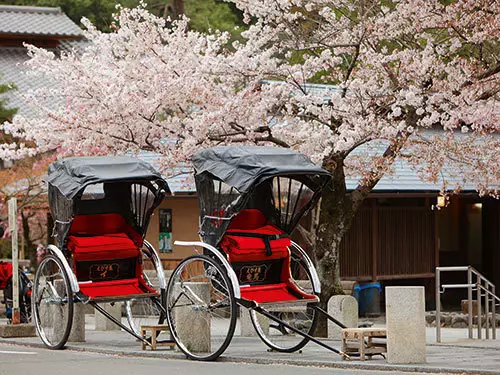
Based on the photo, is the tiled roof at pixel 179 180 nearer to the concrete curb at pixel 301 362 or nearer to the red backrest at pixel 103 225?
the red backrest at pixel 103 225

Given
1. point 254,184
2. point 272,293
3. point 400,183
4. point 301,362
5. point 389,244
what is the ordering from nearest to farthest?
1. point 301,362
2. point 254,184
3. point 272,293
4. point 400,183
5. point 389,244

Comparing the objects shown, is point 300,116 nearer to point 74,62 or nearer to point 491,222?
point 74,62

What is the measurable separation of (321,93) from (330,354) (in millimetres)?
5740

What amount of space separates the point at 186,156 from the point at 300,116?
2.00 metres

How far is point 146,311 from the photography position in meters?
21.4

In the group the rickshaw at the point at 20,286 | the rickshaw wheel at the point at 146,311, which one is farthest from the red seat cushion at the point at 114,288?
the rickshaw at the point at 20,286

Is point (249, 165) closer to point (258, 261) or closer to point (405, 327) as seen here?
point (258, 261)

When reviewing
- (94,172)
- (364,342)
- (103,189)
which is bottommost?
(364,342)

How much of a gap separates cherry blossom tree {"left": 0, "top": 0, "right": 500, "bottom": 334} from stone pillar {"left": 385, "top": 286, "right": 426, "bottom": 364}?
13.2 feet

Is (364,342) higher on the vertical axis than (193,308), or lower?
lower

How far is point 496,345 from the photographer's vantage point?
16469 mm

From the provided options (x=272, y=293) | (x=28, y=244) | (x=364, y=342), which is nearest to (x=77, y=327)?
(x=272, y=293)

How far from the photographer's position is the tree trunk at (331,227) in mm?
18016

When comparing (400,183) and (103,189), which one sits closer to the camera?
(103,189)
